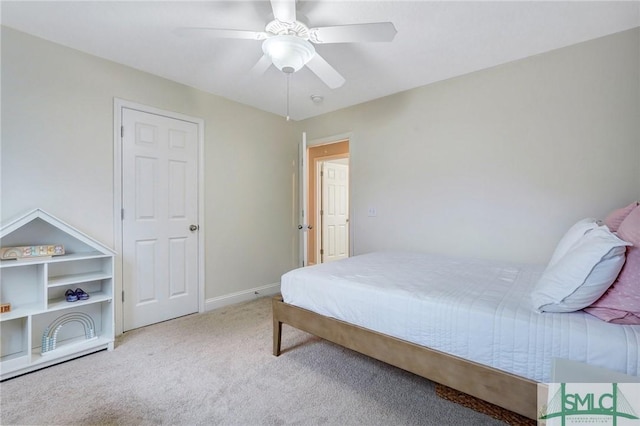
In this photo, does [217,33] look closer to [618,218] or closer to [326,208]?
[618,218]

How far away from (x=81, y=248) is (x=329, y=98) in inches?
114

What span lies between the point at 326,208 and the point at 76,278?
395 cm

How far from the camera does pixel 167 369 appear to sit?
79.4 inches

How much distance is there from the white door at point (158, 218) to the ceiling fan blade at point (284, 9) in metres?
1.86

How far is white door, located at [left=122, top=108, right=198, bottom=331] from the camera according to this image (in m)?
2.66

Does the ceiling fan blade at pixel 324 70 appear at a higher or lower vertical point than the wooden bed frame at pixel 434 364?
higher

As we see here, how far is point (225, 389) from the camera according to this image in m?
1.79

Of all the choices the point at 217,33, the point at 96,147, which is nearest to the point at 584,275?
the point at 217,33

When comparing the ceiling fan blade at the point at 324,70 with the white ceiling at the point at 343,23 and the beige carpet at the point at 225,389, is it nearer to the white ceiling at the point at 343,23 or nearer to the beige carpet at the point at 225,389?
the white ceiling at the point at 343,23

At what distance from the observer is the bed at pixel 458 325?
1153 mm

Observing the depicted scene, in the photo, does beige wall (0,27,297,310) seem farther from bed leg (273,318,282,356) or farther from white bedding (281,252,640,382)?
white bedding (281,252,640,382)

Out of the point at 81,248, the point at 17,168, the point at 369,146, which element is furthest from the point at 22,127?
the point at 369,146

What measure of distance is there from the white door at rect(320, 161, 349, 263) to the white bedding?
10.3 feet

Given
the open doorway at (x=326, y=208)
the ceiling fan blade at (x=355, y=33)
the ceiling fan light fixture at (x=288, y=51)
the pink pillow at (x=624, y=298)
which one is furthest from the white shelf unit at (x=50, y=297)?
the open doorway at (x=326, y=208)
